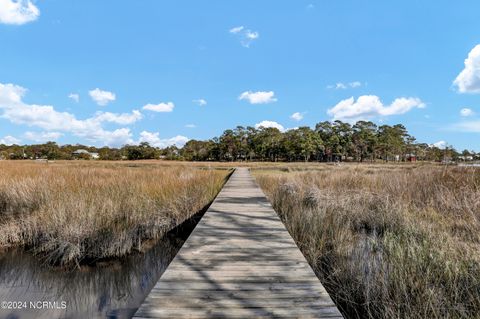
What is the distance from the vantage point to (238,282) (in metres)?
2.46

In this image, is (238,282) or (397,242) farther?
(397,242)

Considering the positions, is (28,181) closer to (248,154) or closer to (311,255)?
(311,255)

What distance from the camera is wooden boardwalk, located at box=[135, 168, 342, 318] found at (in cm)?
199

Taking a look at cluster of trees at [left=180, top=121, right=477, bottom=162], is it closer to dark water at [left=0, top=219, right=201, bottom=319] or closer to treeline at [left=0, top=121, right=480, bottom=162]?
treeline at [left=0, top=121, right=480, bottom=162]

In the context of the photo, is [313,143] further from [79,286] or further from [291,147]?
[79,286]

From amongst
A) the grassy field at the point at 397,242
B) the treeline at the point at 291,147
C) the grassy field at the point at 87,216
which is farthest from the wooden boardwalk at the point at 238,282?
the treeline at the point at 291,147

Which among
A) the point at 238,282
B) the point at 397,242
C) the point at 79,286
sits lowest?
the point at 79,286

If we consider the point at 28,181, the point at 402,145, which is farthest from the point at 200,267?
the point at 402,145

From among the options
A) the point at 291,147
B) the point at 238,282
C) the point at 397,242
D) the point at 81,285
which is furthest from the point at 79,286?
the point at 291,147

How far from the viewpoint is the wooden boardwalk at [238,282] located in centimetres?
199

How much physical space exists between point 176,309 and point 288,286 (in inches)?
38.9

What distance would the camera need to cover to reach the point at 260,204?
21.7 ft

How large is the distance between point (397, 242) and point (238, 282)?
316 centimetres

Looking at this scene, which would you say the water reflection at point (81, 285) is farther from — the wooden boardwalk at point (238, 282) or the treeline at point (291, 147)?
the treeline at point (291, 147)
